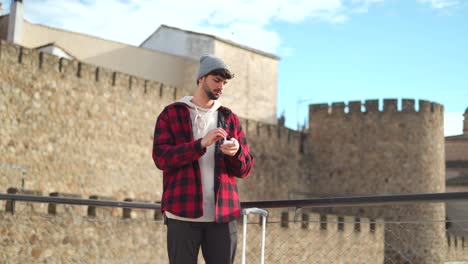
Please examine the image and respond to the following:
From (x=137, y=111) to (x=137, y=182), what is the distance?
66.1 inches

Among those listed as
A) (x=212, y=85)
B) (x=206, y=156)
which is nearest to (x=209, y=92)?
(x=212, y=85)

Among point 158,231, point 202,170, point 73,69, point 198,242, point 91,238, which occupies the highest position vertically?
point 73,69

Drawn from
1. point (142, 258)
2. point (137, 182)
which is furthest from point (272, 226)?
point (137, 182)

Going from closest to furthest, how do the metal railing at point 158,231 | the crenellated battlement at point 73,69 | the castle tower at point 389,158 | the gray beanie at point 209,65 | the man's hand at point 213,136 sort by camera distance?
the man's hand at point 213,136 → the gray beanie at point 209,65 → the metal railing at point 158,231 → the crenellated battlement at point 73,69 → the castle tower at point 389,158

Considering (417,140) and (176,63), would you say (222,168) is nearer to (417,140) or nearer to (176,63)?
(417,140)

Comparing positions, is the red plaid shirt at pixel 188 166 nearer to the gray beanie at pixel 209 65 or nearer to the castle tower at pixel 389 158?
the gray beanie at pixel 209 65

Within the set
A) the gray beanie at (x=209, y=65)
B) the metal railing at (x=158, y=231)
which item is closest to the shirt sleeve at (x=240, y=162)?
the gray beanie at (x=209, y=65)

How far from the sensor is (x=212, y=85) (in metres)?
3.41

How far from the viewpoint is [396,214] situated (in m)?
20.3

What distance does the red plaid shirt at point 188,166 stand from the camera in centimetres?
324

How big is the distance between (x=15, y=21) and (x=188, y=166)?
745 inches

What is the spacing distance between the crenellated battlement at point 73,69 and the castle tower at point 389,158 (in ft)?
20.8

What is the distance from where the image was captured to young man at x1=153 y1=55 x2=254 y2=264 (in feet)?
10.7

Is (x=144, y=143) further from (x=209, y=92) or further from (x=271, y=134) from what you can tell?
(x=209, y=92)
